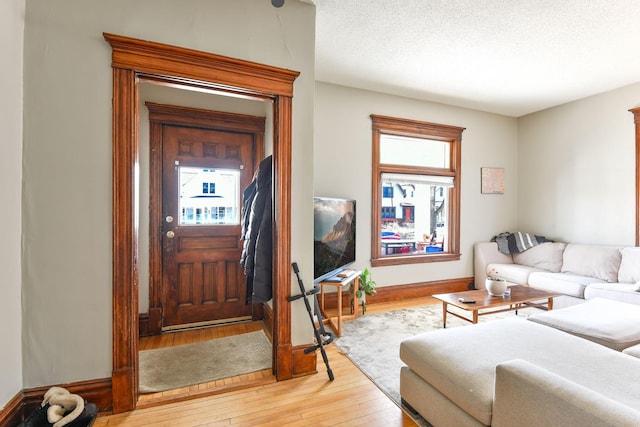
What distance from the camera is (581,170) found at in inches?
164

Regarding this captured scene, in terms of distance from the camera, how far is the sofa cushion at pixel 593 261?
11.5 ft

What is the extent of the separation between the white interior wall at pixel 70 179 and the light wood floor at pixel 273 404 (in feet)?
1.33

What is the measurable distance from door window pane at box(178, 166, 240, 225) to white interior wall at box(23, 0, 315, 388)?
4.46 ft

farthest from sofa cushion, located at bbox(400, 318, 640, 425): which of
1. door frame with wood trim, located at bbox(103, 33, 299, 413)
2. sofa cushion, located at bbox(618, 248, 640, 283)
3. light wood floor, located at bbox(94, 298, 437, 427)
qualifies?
sofa cushion, located at bbox(618, 248, 640, 283)

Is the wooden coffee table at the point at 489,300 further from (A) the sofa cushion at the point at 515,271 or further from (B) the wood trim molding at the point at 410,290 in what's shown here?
(B) the wood trim molding at the point at 410,290

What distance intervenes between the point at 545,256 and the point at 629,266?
873 mm

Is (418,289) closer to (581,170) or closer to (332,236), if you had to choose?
(332,236)

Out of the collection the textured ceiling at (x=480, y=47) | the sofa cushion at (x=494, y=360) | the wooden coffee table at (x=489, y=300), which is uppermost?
the textured ceiling at (x=480, y=47)

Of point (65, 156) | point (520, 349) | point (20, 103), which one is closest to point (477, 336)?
point (520, 349)

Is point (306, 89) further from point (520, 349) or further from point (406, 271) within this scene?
point (406, 271)

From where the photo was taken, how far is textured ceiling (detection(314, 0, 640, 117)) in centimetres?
231

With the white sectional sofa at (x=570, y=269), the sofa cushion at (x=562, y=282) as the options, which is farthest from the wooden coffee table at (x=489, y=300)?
the sofa cushion at (x=562, y=282)

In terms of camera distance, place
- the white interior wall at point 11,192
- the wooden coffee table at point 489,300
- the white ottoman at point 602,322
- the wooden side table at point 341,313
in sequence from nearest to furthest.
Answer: the white interior wall at point 11,192 → the white ottoman at point 602,322 → the wooden coffee table at point 489,300 → the wooden side table at point 341,313

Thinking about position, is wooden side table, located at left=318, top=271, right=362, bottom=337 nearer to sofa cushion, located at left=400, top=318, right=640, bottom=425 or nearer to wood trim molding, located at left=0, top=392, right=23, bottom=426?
sofa cushion, located at left=400, top=318, right=640, bottom=425
